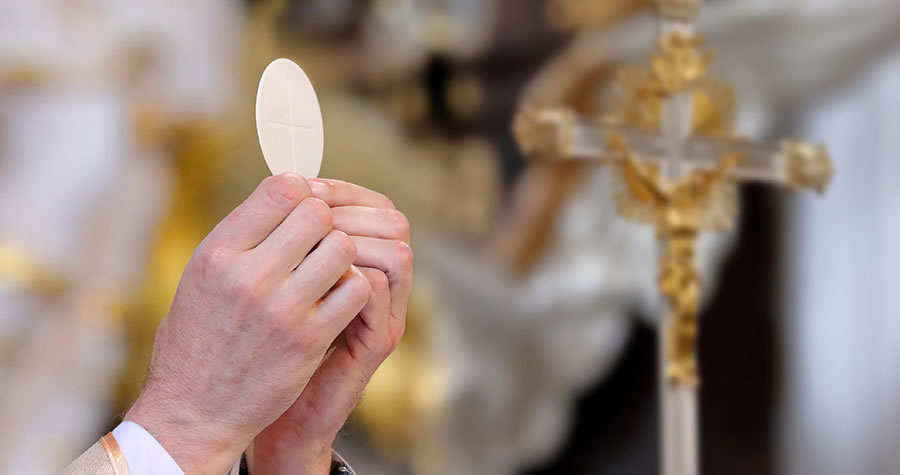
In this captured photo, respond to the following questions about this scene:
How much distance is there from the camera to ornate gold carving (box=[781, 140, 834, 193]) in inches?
58.5

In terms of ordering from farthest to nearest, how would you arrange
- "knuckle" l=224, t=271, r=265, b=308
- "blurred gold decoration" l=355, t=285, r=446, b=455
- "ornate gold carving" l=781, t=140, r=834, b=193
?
1. "blurred gold decoration" l=355, t=285, r=446, b=455
2. "ornate gold carving" l=781, t=140, r=834, b=193
3. "knuckle" l=224, t=271, r=265, b=308

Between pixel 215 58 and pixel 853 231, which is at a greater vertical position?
pixel 215 58

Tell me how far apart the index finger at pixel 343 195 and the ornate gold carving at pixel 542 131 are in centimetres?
42

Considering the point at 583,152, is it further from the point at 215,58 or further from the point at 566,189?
the point at 566,189

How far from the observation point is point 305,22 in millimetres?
2795

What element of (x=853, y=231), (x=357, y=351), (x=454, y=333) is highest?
(x=357, y=351)

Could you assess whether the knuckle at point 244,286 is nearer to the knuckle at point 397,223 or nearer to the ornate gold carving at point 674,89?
the knuckle at point 397,223

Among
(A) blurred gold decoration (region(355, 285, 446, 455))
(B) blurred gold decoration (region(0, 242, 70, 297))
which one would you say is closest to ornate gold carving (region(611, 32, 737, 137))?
(B) blurred gold decoration (region(0, 242, 70, 297))

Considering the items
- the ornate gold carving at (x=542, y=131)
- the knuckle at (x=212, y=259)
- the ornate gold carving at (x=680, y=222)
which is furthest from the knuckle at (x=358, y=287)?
the ornate gold carving at (x=680, y=222)

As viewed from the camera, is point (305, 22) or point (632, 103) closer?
point (632, 103)

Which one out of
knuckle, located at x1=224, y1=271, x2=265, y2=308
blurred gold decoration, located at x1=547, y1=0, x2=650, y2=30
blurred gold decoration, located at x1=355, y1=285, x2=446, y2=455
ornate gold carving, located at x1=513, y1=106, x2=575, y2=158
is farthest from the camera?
blurred gold decoration, located at x1=547, y1=0, x2=650, y2=30

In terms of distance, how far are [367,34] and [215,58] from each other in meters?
0.98

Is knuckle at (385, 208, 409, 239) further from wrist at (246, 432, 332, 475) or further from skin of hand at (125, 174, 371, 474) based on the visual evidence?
wrist at (246, 432, 332, 475)

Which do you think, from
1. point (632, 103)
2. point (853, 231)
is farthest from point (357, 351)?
point (853, 231)
